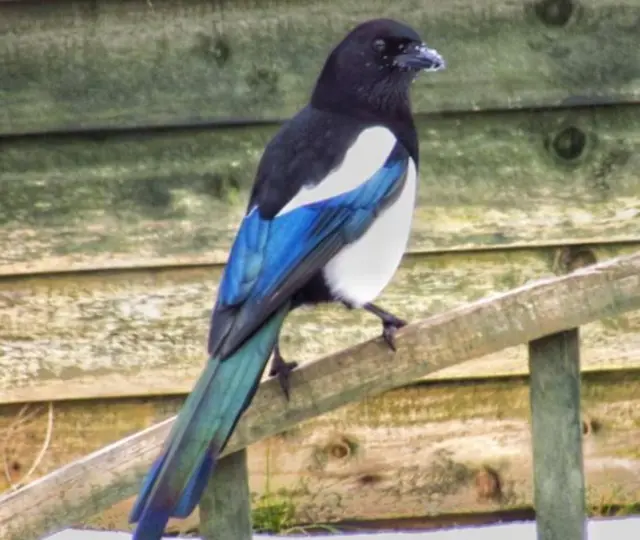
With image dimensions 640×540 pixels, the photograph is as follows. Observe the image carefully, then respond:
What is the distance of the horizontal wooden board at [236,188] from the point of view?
2916 mm

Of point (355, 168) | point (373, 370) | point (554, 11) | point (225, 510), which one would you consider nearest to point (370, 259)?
point (355, 168)

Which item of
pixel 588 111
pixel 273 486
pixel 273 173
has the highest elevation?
pixel 588 111

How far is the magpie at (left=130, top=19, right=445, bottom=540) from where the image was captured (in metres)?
1.36

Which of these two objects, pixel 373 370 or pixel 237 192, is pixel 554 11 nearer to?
pixel 237 192

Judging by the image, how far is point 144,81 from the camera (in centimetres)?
289

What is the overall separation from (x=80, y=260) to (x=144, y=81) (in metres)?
0.33

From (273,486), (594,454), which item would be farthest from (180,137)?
(594,454)

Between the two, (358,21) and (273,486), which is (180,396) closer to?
(273,486)

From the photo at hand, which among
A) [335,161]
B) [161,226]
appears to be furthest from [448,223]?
[335,161]

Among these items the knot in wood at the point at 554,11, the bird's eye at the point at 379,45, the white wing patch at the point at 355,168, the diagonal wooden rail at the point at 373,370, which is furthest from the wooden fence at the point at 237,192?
the diagonal wooden rail at the point at 373,370

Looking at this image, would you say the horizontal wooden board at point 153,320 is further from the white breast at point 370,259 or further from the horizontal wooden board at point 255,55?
the white breast at point 370,259

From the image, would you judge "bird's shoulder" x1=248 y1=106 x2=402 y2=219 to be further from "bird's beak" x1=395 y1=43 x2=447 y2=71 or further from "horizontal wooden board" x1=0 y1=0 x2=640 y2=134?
"horizontal wooden board" x1=0 y1=0 x2=640 y2=134

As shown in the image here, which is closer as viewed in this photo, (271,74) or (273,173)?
(273,173)

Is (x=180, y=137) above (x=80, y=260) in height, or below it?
above
